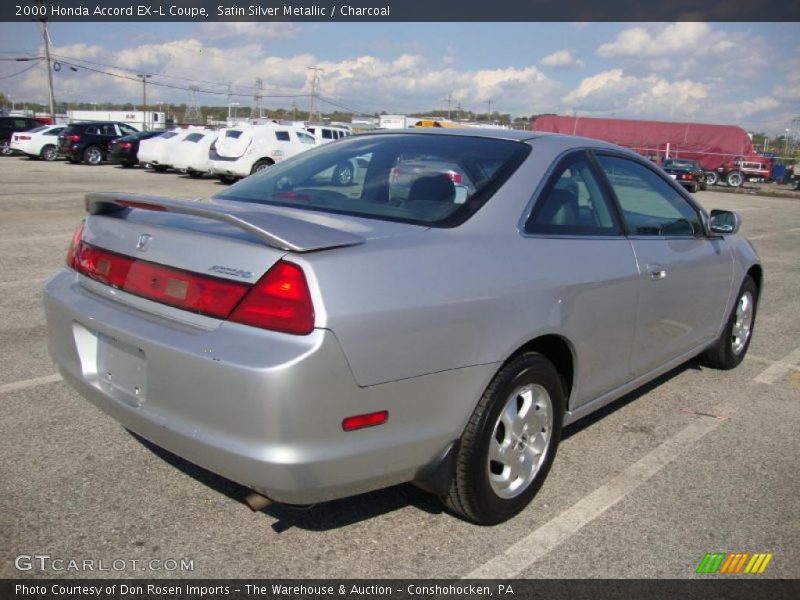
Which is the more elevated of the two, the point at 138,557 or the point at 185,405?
the point at 185,405

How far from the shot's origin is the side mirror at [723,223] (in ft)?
14.2

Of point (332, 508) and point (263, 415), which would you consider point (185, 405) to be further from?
point (332, 508)

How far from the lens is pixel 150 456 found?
324 centimetres

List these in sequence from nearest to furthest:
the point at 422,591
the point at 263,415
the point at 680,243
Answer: the point at 263,415
the point at 422,591
the point at 680,243

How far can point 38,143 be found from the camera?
1089 inches

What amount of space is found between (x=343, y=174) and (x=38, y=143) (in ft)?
93.7

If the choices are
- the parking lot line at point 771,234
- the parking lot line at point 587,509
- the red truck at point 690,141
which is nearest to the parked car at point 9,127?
the parking lot line at point 771,234

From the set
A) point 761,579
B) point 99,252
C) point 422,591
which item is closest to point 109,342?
point 99,252

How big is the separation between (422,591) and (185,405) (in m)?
1.03

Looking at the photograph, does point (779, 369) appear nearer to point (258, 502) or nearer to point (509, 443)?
point (509, 443)

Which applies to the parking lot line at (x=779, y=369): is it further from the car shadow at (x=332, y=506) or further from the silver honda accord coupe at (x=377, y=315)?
the car shadow at (x=332, y=506)

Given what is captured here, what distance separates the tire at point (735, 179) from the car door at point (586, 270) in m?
36.9

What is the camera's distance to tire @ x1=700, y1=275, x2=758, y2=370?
15.9 feet

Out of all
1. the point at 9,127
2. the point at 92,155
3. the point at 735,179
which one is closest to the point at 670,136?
the point at 735,179
